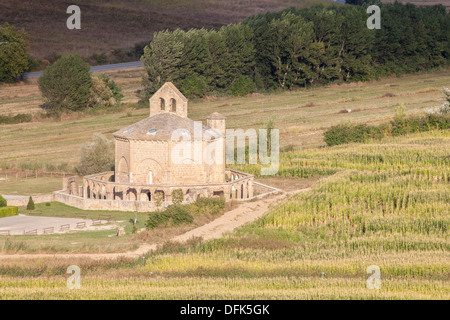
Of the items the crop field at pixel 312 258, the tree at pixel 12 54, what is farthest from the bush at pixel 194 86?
the crop field at pixel 312 258

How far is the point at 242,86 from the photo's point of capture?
4737 inches

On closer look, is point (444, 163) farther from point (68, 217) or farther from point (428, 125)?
point (68, 217)

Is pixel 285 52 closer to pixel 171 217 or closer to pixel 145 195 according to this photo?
pixel 145 195

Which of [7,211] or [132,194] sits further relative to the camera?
[132,194]

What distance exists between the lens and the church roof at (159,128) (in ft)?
210

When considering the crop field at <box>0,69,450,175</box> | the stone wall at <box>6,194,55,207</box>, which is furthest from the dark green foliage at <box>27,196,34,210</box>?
the crop field at <box>0,69,450,175</box>

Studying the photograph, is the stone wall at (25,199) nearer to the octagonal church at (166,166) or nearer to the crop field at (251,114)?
the octagonal church at (166,166)

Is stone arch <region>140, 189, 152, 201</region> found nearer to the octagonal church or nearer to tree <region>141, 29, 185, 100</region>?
the octagonal church

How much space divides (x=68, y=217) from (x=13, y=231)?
5.85 meters

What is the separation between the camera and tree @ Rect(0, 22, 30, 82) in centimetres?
11450

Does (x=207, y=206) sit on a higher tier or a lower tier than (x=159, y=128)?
lower

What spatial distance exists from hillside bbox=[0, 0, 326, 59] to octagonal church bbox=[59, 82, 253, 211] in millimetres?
72364

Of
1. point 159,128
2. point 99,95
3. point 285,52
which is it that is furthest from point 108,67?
point 159,128

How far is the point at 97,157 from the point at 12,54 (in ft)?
156
